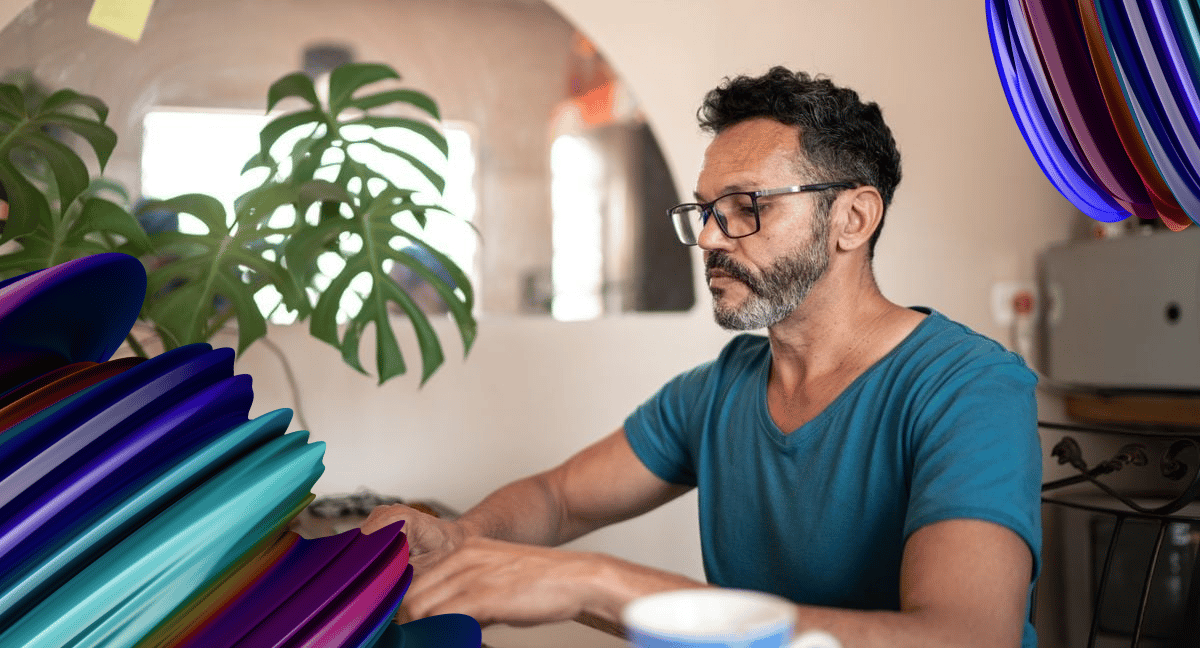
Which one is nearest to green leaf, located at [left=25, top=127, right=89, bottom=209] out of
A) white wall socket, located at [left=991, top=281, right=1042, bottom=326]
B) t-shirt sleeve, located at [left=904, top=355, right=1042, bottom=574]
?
t-shirt sleeve, located at [left=904, top=355, right=1042, bottom=574]

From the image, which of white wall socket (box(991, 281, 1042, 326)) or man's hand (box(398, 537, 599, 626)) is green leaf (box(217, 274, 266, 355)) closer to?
man's hand (box(398, 537, 599, 626))

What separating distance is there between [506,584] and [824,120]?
92 cm

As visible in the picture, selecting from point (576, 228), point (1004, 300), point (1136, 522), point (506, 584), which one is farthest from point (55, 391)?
point (1004, 300)

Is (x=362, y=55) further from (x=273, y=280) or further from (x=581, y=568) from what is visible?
(x=581, y=568)

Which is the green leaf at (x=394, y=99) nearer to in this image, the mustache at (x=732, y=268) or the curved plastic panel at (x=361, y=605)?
the mustache at (x=732, y=268)

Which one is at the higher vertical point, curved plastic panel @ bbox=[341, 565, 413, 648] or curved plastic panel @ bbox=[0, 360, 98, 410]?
curved plastic panel @ bbox=[0, 360, 98, 410]

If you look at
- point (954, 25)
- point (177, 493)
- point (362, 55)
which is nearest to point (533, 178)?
point (362, 55)

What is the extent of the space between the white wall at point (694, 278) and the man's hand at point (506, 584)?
4.80 ft

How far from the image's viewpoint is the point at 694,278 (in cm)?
236

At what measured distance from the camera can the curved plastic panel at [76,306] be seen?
51cm

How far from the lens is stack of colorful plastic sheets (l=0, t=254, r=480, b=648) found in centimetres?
42

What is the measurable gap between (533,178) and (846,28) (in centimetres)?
91

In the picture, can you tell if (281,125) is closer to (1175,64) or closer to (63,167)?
(63,167)

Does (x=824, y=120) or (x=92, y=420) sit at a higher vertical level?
(x=824, y=120)
